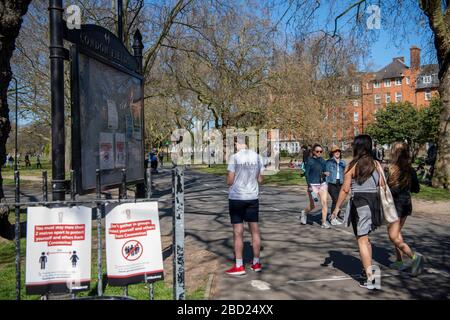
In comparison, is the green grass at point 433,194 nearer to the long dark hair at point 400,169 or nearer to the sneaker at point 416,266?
the long dark hair at point 400,169

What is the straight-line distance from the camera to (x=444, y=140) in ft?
58.9

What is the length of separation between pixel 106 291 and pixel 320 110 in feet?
119

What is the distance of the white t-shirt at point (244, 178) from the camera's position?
20.2 ft

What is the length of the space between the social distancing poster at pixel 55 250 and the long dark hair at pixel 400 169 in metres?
4.44

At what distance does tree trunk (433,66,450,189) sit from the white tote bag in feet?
45.1

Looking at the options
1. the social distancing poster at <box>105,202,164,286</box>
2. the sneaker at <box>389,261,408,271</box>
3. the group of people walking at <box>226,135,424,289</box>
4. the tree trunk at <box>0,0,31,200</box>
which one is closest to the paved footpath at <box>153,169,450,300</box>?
the sneaker at <box>389,261,408,271</box>

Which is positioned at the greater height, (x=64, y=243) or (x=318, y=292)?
(x=64, y=243)

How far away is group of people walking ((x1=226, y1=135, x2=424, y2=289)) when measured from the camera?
5.60 meters

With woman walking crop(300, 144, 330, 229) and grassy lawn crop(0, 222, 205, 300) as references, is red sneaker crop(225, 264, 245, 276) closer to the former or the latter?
grassy lawn crop(0, 222, 205, 300)

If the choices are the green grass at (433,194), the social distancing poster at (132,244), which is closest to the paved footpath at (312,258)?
the social distancing poster at (132,244)

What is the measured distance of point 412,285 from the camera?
18.2 feet

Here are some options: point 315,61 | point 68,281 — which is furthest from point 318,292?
point 315,61

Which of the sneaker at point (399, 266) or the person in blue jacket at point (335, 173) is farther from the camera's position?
the person in blue jacket at point (335, 173)

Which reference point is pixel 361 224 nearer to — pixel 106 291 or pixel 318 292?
pixel 318 292
